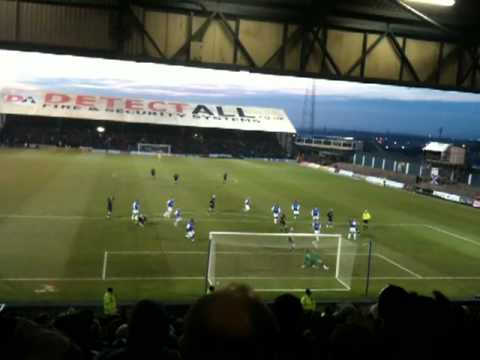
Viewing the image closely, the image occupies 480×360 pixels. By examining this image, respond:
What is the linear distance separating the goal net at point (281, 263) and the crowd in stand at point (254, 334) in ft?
44.5

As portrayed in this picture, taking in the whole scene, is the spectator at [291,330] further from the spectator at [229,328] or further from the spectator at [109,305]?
the spectator at [109,305]

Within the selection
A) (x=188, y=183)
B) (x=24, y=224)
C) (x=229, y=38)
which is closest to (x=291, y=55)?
(x=229, y=38)

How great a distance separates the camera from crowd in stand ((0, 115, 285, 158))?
254ft

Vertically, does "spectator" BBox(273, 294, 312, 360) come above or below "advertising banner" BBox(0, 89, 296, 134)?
below

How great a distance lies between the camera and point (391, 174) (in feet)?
203

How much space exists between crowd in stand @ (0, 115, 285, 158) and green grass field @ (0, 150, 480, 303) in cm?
2761

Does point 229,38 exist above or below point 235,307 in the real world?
above

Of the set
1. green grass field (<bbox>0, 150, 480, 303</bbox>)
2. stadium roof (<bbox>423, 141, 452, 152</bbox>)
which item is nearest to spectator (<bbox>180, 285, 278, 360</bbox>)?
green grass field (<bbox>0, 150, 480, 303</bbox>)

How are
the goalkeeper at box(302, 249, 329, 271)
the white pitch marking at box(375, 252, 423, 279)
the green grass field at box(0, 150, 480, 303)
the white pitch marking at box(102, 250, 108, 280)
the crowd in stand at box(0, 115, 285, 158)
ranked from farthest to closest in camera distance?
1. the crowd in stand at box(0, 115, 285, 158)
2. the white pitch marking at box(375, 252, 423, 279)
3. the goalkeeper at box(302, 249, 329, 271)
4. the white pitch marking at box(102, 250, 108, 280)
5. the green grass field at box(0, 150, 480, 303)

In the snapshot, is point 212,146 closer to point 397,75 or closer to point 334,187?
point 334,187

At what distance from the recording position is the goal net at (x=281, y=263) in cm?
1864

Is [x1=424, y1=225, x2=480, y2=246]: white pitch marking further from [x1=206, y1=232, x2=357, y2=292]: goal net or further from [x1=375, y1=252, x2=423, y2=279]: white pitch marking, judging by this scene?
[x1=206, y1=232, x2=357, y2=292]: goal net

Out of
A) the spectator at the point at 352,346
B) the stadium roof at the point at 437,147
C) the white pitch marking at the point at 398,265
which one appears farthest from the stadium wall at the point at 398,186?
the spectator at the point at 352,346

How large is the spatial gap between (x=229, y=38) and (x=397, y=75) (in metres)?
3.91
